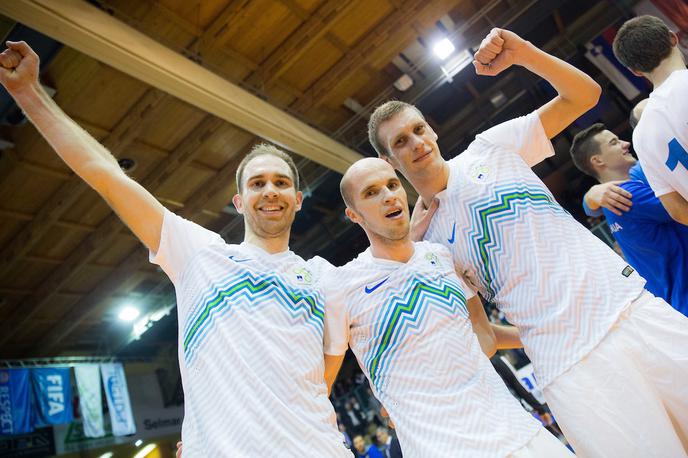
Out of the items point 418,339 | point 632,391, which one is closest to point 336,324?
point 418,339

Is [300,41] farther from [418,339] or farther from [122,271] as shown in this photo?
[122,271]

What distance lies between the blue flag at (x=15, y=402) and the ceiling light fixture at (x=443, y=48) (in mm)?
10409

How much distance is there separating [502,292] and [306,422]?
86cm

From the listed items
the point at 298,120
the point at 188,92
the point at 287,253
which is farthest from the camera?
the point at 298,120

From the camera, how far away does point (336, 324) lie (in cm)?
188

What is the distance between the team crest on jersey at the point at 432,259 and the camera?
1.90 meters

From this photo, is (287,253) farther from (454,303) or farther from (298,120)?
(298,120)

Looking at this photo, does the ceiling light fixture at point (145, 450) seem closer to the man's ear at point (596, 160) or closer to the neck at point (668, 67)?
the man's ear at point (596, 160)

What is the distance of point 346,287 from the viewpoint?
1.91 m

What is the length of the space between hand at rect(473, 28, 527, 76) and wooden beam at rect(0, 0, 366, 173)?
384cm

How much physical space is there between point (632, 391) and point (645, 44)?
1.48m

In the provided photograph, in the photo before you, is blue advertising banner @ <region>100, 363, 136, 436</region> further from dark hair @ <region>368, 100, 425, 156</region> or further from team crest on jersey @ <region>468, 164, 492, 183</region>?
team crest on jersey @ <region>468, 164, 492, 183</region>

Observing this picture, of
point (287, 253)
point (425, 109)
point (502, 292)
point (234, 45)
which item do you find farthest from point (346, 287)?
point (425, 109)

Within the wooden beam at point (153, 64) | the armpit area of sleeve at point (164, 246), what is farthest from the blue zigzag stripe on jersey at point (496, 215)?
the wooden beam at point (153, 64)
